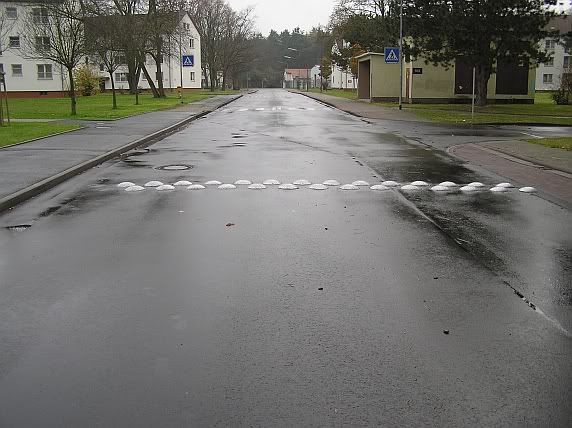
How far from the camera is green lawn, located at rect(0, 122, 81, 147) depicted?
1897 centimetres

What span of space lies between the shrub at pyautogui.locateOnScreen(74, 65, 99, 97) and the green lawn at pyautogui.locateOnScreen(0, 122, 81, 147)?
132ft

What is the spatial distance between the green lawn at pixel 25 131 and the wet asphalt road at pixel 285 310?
9.22 meters

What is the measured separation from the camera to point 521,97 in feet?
151

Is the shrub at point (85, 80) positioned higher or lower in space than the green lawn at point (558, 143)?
higher

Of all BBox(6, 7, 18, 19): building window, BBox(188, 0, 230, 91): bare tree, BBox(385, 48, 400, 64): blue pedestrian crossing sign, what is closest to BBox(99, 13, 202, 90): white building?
BBox(188, 0, 230, 91): bare tree

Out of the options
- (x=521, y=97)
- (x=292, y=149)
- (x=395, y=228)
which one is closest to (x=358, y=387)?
(x=395, y=228)

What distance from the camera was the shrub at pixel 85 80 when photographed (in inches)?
Result: 2482

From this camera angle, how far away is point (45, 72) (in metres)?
66.8

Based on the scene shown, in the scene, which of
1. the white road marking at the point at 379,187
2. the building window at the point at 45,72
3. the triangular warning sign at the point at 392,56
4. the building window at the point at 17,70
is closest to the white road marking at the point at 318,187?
the white road marking at the point at 379,187

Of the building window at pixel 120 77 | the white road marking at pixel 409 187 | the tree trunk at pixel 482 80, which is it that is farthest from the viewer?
the building window at pixel 120 77

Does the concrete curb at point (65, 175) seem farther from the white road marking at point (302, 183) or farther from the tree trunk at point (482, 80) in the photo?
the tree trunk at point (482, 80)

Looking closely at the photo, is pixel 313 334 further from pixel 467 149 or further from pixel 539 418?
pixel 467 149

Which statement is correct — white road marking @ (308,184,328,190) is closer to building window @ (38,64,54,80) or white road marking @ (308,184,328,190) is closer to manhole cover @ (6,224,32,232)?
manhole cover @ (6,224,32,232)

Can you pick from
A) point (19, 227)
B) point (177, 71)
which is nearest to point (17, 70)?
point (177, 71)
